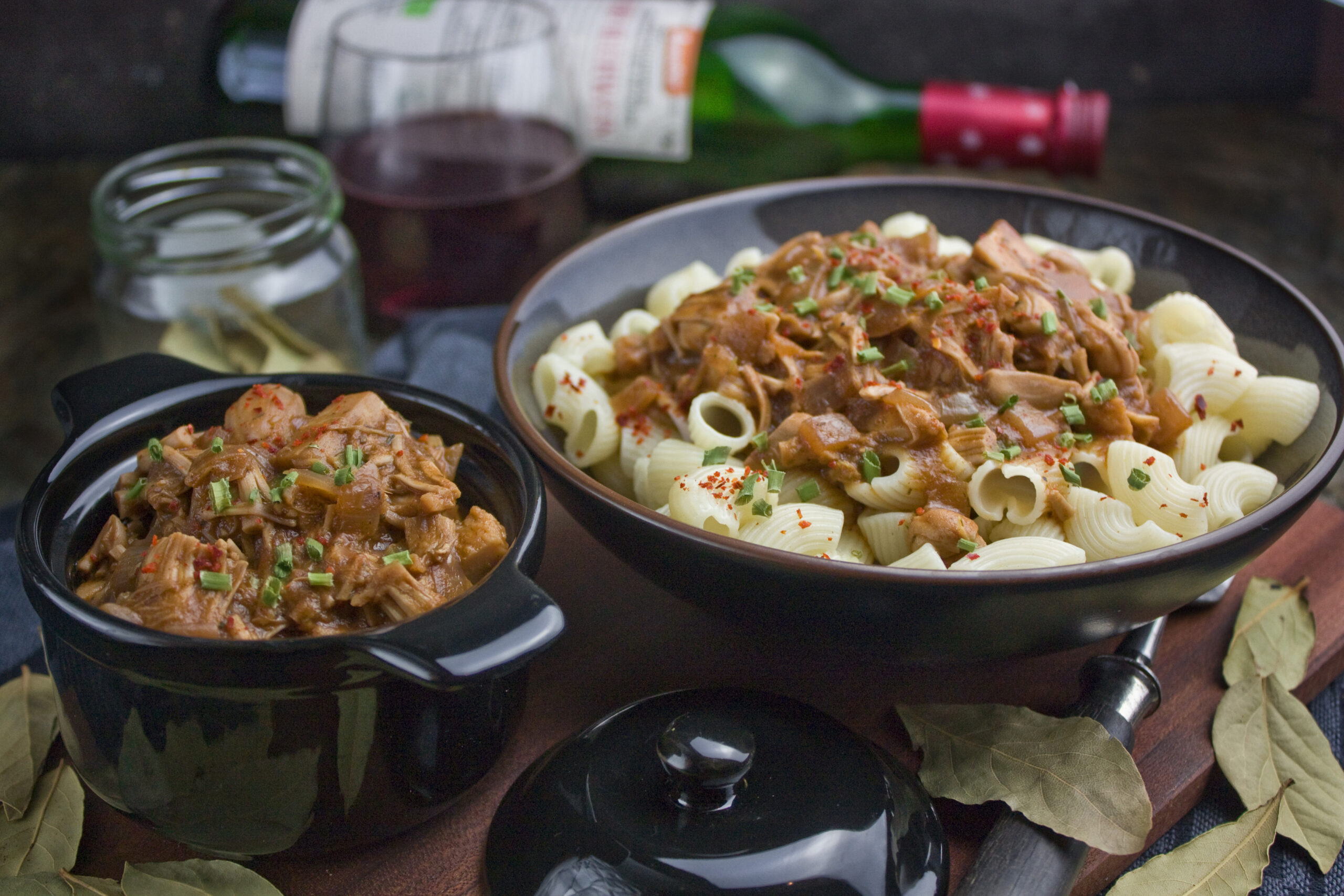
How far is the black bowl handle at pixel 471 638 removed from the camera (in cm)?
101

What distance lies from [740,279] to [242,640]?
34.8 inches

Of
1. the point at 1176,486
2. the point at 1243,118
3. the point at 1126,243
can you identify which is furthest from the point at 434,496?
the point at 1243,118

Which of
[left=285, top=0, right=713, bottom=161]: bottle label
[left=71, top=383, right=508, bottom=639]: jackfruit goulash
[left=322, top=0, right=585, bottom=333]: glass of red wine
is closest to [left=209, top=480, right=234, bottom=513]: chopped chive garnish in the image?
[left=71, top=383, right=508, bottom=639]: jackfruit goulash

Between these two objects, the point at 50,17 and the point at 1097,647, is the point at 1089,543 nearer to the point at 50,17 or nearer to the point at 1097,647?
the point at 1097,647

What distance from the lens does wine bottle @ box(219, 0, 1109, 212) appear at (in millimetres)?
2820

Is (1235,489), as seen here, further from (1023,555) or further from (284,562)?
(284,562)

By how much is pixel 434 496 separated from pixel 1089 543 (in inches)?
29.7

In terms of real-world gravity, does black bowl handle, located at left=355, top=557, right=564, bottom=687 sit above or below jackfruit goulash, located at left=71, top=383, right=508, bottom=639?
above

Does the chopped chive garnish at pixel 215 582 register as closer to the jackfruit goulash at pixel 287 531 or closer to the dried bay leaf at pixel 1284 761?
the jackfruit goulash at pixel 287 531

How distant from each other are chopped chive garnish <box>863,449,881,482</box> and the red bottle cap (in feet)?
5.44

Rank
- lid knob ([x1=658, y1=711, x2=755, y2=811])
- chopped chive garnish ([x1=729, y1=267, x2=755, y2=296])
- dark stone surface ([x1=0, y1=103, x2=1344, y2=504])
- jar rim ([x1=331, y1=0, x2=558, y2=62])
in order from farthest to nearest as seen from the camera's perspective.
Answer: dark stone surface ([x1=0, y1=103, x2=1344, y2=504]), jar rim ([x1=331, y1=0, x2=558, y2=62]), chopped chive garnish ([x1=729, y1=267, x2=755, y2=296]), lid knob ([x1=658, y1=711, x2=755, y2=811])

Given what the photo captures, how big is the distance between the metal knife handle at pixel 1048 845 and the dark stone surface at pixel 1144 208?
1808mm

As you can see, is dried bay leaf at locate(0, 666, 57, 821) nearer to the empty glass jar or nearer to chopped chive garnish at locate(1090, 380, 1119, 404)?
the empty glass jar

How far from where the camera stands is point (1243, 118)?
371cm
